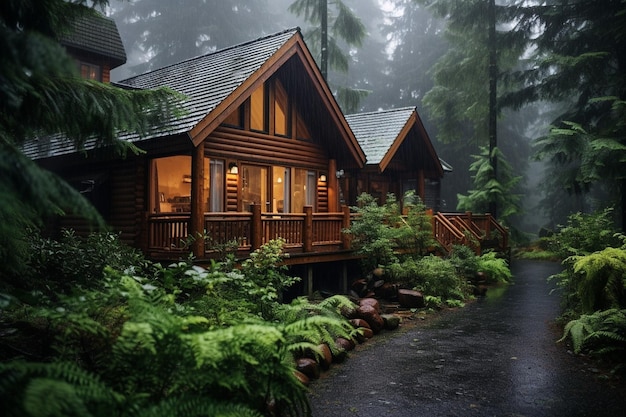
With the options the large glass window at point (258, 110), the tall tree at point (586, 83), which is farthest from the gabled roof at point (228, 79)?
the tall tree at point (586, 83)

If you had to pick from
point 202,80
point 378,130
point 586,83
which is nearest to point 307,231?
point 202,80

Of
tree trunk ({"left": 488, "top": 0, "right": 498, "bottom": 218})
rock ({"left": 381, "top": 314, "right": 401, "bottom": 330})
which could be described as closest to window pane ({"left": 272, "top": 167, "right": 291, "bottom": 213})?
rock ({"left": 381, "top": 314, "right": 401, "bottom": 330})

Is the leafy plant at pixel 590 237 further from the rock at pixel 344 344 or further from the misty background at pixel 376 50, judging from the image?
the misty background at pixel 376 50

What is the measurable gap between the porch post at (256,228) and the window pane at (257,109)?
162 inches

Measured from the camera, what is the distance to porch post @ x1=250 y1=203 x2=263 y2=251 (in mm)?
10742

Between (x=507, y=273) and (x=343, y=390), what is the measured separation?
1148cm

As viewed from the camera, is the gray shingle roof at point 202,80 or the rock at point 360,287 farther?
the rock at point 360,287

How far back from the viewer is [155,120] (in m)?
6.41

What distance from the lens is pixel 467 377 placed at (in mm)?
6387

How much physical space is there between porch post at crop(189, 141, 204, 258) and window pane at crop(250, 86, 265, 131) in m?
3.57

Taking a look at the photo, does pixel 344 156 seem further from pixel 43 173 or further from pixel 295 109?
pixel 43 173

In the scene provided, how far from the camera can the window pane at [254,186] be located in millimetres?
14531

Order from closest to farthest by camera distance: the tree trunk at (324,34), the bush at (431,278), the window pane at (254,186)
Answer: the bush at (431,278) < the window pane at (254,186) < the tree trunk at (324,34)

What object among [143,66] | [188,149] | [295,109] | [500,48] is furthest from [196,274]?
[143,66]
